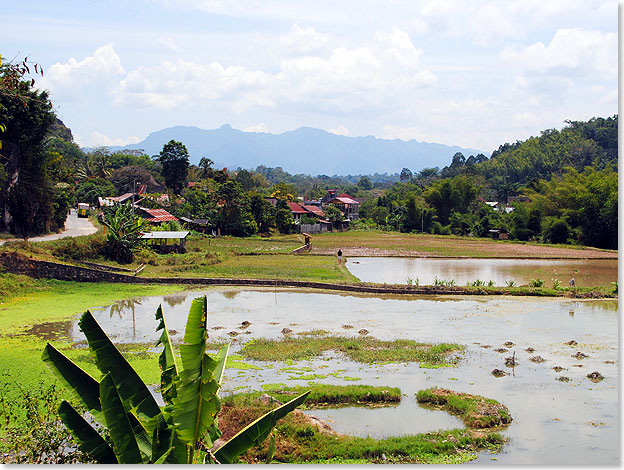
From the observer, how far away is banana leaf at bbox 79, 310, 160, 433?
13.5 feet

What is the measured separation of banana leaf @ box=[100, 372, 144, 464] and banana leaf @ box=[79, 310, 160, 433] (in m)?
0.13

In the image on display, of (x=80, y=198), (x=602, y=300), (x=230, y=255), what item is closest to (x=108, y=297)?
(x=230, y=255)

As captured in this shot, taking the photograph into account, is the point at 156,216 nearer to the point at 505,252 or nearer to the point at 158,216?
the point at 158,216

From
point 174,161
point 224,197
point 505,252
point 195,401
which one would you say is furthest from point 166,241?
point 174,161

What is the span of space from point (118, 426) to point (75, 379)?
1.96 feet

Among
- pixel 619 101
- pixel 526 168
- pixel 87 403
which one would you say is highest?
pixel 526 168

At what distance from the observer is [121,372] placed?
427 cm

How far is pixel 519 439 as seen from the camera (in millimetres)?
8336

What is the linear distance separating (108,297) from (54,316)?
351cm

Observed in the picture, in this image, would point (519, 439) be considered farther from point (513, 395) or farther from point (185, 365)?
point (185, 365)

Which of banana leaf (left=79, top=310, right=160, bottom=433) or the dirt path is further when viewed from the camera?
the dirt path

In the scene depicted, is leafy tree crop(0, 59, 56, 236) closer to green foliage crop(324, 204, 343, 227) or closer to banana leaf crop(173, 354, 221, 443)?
banana leaf crop(173, 354, 221, 443)

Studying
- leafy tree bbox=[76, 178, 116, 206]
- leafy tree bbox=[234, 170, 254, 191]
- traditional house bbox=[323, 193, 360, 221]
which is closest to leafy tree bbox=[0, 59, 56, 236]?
leafy tree bbox=[76, 178, 116, 206]

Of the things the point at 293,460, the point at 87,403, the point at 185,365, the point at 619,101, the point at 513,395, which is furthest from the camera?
the point at 513,395
